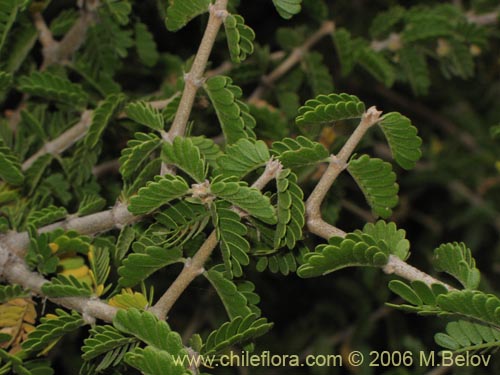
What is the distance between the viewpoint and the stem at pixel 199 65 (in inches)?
30.7

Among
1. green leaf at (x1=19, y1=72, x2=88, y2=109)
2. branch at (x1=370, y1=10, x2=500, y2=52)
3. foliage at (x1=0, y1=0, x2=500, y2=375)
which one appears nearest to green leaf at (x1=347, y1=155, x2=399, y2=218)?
foliage at (x1=0, y1=0, x2=500, y2=375)

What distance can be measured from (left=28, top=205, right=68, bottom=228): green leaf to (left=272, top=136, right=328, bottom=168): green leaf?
27 centimetres

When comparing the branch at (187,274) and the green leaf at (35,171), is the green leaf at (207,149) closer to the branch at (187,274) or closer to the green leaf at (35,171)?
the branch at (187,274)

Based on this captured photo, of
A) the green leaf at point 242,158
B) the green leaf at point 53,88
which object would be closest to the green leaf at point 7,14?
the green leaf at point 53,88

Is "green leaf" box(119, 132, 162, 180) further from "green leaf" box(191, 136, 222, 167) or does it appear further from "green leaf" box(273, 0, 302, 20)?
"green leaf" box(273, 0, 302, 20)

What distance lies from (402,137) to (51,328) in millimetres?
421

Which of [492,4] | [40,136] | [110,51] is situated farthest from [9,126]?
[492,4]

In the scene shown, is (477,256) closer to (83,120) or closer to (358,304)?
(358,304)

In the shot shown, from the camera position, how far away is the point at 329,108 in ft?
2.40

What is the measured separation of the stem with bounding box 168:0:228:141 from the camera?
30.7 inches

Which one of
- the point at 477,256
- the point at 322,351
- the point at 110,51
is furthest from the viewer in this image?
the point at 477,256

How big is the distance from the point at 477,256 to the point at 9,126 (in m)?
1.28

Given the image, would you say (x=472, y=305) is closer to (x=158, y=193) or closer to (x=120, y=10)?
(x=158, y=193)

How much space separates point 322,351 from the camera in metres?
1.48
